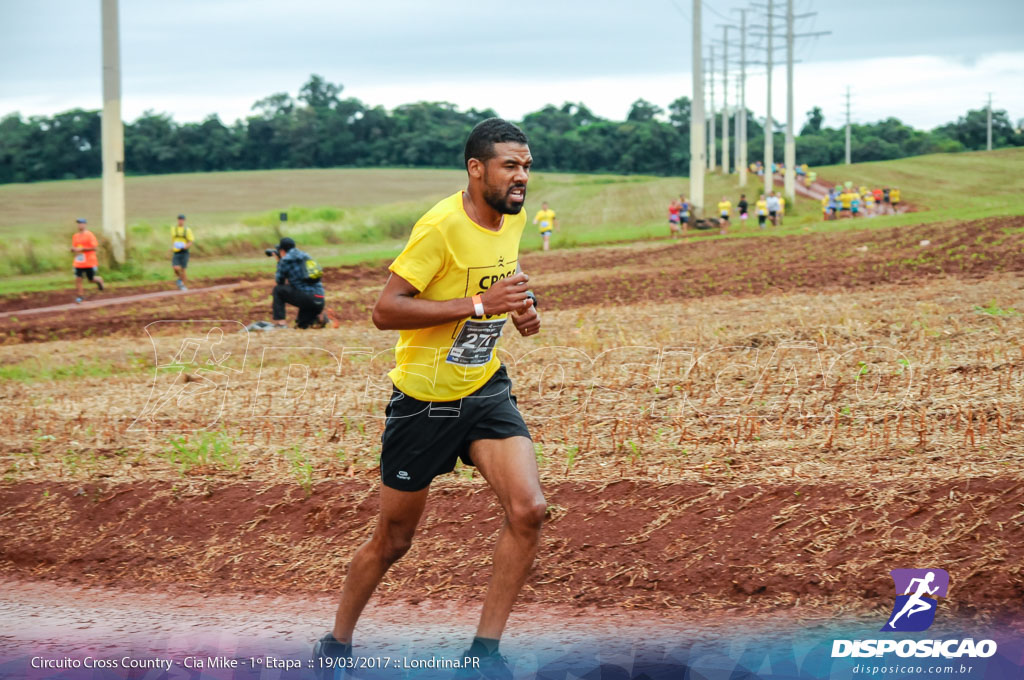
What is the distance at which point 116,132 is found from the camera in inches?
1208

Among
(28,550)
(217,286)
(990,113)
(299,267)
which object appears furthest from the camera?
(990,113)

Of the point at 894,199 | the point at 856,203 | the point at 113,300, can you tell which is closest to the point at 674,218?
the point at 856,203

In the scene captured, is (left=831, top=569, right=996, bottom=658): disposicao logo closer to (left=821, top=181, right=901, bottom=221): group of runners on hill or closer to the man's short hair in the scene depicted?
the man's short hair

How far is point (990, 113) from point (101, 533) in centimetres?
9562

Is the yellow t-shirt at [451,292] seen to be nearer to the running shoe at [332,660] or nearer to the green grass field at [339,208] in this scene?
the running shoe at [332,660]

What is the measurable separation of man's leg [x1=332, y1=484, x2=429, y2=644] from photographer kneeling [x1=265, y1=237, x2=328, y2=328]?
11.6 m

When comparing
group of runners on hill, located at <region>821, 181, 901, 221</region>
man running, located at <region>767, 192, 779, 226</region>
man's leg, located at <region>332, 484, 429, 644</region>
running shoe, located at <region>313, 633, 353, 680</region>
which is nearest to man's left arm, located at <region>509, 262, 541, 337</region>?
man's leg, located at <region>332, 484, 429, 644</region>

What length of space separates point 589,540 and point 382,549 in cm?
188

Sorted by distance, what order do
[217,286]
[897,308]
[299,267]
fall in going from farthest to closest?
1. [217,286]
2. [299,267]
3. [897,308]

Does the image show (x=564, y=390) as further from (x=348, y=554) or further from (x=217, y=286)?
(x=217, y=286)

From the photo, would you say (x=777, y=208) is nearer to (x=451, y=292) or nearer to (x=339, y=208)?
(x=339, y=208)

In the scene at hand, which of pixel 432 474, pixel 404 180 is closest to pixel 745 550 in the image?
pixel 432 474

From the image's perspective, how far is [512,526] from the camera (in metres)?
4.48

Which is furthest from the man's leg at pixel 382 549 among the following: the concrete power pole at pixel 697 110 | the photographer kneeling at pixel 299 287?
the concrete power pole at pixel 697 110
